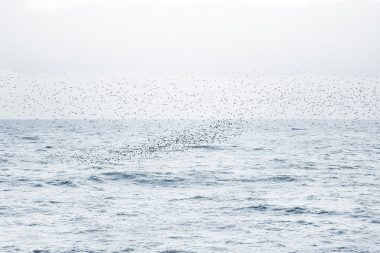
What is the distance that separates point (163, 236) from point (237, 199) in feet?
38.8

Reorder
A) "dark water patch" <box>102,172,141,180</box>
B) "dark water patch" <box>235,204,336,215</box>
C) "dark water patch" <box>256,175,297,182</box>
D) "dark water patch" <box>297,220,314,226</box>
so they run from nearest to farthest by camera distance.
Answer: "dark water patch" <box>297,220,314,226</box> < "dark water patch" <box>235,204,336,215</box> < "dark water patch" <box>256,175,297,182</box> < "dark water patch" <box>102,172,141,180</box>

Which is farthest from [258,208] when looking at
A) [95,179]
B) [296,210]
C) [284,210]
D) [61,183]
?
[61,183]

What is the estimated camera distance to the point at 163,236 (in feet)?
94.2

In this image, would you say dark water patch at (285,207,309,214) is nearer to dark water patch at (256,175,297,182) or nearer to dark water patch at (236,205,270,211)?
dark water patch at (236,205,270,211)

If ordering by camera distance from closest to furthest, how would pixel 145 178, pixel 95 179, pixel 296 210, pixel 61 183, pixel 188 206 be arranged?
pixel 296 210 → pixel 188 206 → pixel 61 183 → pixel 95 179 → pixel 145 178

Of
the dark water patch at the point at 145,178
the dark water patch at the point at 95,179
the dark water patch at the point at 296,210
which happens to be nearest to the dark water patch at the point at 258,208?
the dark water patch at the point at 296,210

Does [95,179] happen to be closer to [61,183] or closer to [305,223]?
[61,183]

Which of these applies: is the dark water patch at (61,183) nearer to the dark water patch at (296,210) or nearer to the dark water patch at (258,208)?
the dark water patch at (258,208)

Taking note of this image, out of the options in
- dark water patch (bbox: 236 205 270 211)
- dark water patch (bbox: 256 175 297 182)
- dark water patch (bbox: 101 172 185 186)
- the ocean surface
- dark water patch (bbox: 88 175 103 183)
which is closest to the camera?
the ocean surface

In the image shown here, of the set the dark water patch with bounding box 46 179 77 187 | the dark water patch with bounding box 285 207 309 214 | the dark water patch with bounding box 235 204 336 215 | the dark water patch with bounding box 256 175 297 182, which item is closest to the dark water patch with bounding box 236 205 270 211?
the dark water patch with bounding box 235 204 336 215

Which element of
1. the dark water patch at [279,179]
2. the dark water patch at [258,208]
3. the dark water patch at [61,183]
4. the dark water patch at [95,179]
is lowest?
the dark water patch at [279,179]

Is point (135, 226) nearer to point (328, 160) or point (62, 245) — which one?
point (62, 245)

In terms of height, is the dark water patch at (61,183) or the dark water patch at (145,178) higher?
the dark water patch at (61,183)

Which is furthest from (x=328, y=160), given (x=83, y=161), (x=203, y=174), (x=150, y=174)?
(x=83, y=161)
